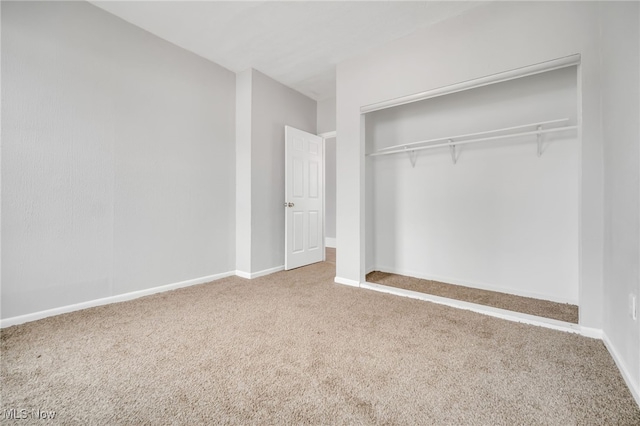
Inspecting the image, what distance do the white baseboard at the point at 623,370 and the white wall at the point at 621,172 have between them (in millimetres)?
17

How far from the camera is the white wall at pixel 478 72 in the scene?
5.85 feet

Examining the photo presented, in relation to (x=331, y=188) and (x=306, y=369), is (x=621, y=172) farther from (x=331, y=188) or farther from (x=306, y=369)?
(x=331, y=188)

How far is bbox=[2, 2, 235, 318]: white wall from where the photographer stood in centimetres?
198

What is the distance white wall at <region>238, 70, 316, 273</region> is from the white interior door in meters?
0.15

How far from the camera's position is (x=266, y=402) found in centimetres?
120

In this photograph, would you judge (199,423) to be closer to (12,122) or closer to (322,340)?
(322,340)

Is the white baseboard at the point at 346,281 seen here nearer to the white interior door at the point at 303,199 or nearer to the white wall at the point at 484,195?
the white wall at the point at 484,195

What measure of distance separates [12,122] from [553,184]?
14.6 feet

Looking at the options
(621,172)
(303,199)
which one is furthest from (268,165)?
(621,172)

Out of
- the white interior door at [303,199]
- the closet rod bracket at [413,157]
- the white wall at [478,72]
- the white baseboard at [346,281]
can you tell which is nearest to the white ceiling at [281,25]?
the white wall at [478,72]

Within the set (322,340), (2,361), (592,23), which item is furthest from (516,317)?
(2,361)

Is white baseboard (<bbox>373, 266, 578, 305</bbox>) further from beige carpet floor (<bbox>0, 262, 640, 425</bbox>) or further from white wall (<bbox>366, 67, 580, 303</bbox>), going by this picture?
beige carpet floor (<bbox>0, 262, 640, 425</bbox>)

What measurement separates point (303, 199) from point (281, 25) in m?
2.13

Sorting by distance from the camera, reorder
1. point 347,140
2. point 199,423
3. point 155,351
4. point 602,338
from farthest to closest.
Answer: point 347,140
point 602,338
point 155,351
point 199,423
